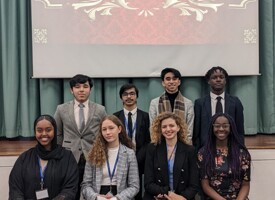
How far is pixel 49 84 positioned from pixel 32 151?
125 cm

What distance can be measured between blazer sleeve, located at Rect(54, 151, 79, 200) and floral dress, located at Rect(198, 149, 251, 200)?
90 centimetres

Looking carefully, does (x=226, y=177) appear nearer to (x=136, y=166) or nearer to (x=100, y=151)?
(x=136, y=166)

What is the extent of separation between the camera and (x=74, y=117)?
2.87 meters

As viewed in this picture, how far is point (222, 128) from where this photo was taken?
2570mm

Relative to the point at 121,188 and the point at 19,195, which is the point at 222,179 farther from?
the point at 19,195

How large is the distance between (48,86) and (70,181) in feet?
4.76

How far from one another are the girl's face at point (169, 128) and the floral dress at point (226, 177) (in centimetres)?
32

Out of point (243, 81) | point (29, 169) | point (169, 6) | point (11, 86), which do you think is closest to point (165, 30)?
point (169, 6)

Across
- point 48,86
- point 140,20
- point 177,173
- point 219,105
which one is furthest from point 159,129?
point 48,86

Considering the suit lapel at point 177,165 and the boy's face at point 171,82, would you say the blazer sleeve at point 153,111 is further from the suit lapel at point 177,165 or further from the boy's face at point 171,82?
the suit lapel at point 177,165

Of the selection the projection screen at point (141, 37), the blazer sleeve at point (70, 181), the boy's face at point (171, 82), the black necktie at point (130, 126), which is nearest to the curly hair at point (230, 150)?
the boy's face at point (171, 82)

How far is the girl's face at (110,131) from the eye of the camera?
102 inches

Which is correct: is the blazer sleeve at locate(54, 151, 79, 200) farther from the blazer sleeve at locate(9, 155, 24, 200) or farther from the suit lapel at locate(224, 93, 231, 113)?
the suit lapel at locate(224, 93, 231, 113)

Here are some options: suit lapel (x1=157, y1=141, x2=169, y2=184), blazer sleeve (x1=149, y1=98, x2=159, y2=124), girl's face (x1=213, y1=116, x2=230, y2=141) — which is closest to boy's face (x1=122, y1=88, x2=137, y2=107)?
blazer sleeve (x1=149, y1=98, x2=159, y2=124)
